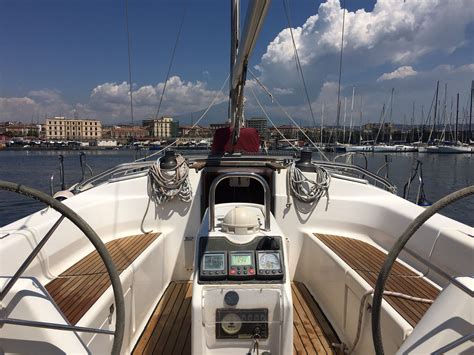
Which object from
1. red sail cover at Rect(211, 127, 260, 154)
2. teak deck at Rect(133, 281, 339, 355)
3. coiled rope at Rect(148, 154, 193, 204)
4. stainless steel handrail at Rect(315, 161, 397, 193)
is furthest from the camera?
red sail cover at Rect(211, 127, 260, 154)

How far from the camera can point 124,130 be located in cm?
8519

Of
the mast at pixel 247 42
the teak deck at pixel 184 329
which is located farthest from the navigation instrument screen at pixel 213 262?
the mast at pixel 247 42

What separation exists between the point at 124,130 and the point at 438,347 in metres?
89.9

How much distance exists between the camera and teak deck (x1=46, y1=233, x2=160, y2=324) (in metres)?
1.94

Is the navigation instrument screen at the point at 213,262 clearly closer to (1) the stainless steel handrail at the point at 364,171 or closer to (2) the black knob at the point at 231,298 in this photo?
(2) the black knob at the point at 231,298

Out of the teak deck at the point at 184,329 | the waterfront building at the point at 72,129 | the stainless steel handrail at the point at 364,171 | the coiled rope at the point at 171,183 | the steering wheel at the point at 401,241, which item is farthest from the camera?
the waterfront building at the point at 72,129

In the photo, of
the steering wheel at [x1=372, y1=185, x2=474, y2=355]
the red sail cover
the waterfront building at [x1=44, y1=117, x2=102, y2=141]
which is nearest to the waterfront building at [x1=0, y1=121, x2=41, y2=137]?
the waterfront building at [x1=44, y1=117, x2=102, y2=141]

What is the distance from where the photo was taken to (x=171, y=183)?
366 centimetres

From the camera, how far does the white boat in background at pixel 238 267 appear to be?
138 cm

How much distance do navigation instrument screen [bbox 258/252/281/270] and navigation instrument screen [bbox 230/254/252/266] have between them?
0.06 meters

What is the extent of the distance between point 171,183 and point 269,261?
80.0 inches

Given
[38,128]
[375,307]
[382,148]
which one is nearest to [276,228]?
[375,307]

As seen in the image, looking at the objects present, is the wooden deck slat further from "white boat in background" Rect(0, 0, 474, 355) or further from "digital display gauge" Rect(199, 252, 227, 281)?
"digital display gauge" Rect(199, 252, 227, 281)

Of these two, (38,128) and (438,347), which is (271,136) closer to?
(438,347)
